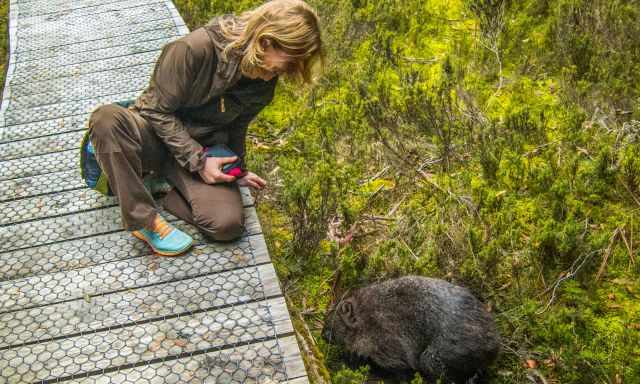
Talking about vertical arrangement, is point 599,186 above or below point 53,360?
above

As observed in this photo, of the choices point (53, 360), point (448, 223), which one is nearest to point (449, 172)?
point (448, 223)

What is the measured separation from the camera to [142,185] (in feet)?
11.6

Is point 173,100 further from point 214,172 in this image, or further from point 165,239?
point 165,239

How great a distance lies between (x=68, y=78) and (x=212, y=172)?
282cm

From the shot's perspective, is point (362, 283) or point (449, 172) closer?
point (362, 283)

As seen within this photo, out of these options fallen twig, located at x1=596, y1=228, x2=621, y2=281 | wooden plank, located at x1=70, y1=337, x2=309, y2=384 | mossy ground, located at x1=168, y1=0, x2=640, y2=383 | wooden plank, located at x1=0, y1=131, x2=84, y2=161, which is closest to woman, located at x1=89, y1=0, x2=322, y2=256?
mossy ground, located at x1=168, y1=0, x2=640, y2=383

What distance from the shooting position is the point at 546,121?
5125 millimetres

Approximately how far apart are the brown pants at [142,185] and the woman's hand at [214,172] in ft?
0.21

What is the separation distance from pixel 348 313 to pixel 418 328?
0.45 m

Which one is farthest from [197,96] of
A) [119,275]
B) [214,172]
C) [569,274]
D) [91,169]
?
[569,274]

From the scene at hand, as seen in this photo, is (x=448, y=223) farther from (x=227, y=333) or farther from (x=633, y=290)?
(x=227, y=333)

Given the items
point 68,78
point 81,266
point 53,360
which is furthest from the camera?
point 68,78

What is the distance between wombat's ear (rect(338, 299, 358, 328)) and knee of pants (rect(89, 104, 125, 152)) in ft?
5.57

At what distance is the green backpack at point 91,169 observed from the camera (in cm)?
367
